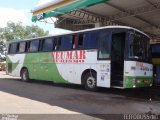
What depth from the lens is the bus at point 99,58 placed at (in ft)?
42.2

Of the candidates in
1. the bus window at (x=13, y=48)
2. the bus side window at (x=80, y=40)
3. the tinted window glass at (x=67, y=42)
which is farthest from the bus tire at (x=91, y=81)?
the bus window at (x=13, y=48)

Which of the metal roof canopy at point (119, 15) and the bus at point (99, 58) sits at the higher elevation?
the metal roof canopy at point (119, 15)

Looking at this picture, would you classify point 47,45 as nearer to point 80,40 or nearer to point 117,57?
point 80,40

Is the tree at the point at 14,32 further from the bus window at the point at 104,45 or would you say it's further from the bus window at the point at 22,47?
the bus window at the point at 104,45

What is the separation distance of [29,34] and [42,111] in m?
49.4

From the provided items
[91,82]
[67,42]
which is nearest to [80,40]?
[67,42]

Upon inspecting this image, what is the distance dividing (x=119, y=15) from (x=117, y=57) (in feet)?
21.4

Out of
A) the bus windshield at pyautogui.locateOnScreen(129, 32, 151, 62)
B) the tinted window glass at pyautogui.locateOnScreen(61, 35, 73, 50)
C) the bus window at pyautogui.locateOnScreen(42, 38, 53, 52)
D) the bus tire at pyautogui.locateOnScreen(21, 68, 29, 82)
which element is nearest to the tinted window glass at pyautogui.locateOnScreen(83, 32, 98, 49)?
the tinted window glass at pyautogui.locateOnScreen(61, 35, 73, 50)

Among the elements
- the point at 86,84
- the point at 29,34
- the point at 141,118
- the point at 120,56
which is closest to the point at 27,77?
the point at 86,84

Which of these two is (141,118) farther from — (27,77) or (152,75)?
(27,77)

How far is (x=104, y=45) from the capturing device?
1362 centimetres

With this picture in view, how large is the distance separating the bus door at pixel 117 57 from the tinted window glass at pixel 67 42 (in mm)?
2958

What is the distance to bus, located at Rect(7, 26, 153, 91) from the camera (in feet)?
42.2

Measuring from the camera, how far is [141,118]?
8188 mm
